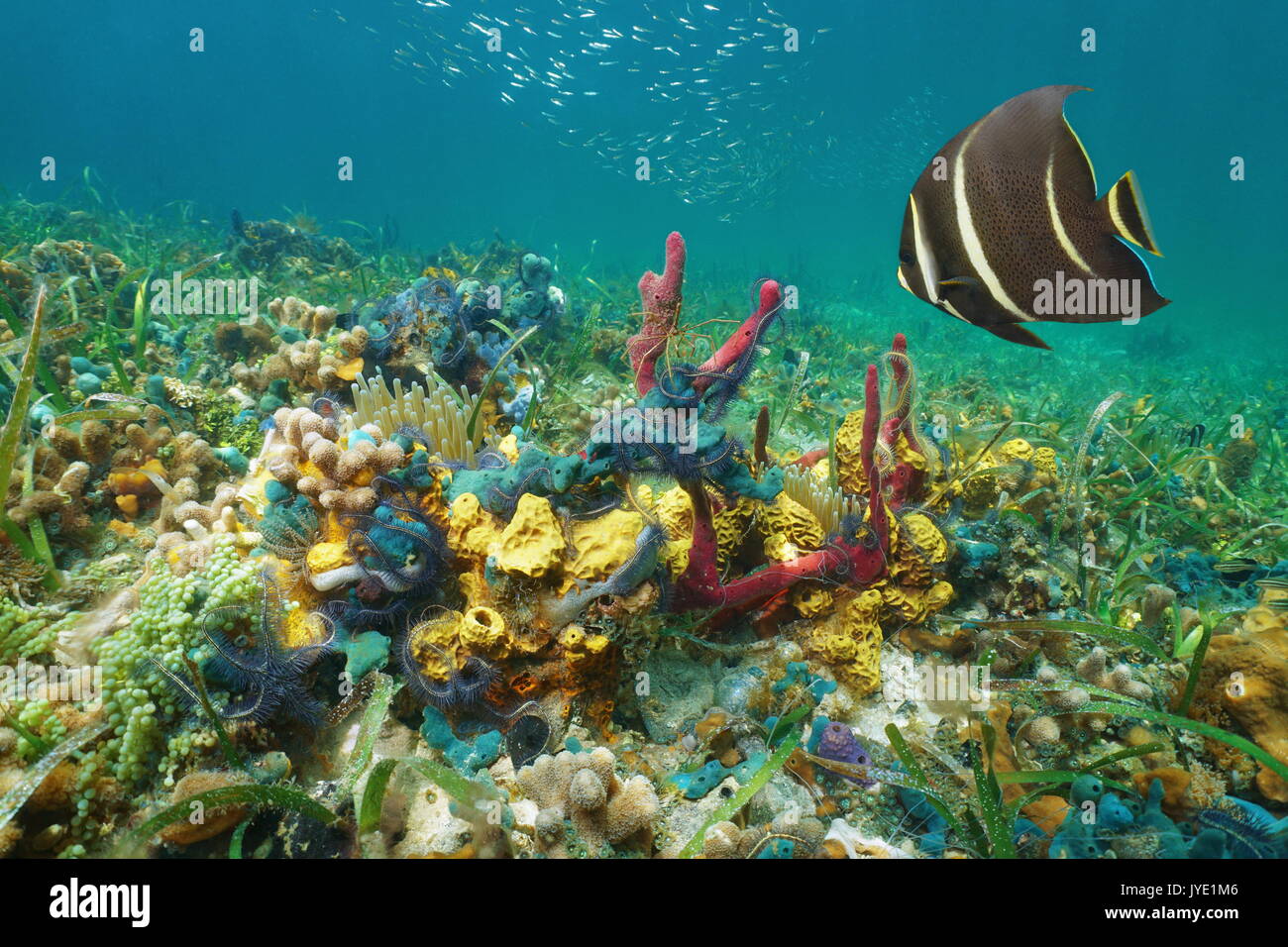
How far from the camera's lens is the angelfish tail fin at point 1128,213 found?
5.64ft

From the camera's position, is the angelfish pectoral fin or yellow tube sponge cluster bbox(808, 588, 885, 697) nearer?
the angelfish pectoral fin

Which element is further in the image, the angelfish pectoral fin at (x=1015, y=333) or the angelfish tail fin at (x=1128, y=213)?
the angelfish pectoral fin at (x=1015, y=333)

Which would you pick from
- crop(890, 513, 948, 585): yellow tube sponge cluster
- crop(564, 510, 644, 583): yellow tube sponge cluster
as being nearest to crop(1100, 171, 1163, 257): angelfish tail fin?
crop(890, 513, 948, 585): yellow tube sponge cluster

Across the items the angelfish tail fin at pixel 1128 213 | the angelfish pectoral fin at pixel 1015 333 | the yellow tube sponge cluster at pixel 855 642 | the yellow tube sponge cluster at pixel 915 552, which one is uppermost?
the angelfish tail fin at pixel 1128 213

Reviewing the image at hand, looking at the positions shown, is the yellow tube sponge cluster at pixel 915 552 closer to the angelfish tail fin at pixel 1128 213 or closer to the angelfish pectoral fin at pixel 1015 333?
the angelfish pectoral fin at pixel 1015 333

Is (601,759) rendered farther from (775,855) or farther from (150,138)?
(150,138)

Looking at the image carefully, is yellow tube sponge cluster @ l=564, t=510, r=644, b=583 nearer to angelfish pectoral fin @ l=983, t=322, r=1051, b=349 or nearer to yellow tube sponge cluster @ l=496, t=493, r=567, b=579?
yellow tube sponge cluster @ l=496, t=493, r=567, b=579

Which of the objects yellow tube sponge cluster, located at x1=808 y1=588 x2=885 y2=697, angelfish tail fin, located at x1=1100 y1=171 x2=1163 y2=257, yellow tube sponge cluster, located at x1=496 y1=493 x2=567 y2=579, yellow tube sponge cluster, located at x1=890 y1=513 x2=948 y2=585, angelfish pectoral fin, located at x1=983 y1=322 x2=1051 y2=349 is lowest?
yellow tube sponge cluster, located at x1=808 y1=588 x2=885 y2=697

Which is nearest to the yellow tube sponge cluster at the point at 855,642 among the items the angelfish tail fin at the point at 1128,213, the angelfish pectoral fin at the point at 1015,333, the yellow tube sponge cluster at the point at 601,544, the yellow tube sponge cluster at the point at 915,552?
the yellow tube sponge cluster at the point at 915,552

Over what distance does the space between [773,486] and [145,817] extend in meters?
2.73

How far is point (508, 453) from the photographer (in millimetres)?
3504

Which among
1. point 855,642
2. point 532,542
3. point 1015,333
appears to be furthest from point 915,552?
point 532,542

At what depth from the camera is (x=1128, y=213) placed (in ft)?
5.67

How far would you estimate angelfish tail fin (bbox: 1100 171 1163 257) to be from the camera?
1.72 m
